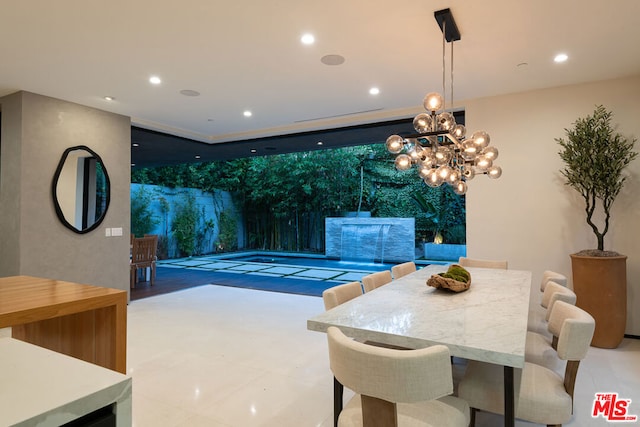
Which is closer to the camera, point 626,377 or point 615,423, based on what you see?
point 615,423

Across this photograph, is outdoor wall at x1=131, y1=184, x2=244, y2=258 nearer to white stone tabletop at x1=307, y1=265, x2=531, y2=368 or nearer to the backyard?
the backyard

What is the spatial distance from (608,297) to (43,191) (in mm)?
6424

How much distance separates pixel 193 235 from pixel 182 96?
7730 millimetres

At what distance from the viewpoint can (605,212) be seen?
3.77m

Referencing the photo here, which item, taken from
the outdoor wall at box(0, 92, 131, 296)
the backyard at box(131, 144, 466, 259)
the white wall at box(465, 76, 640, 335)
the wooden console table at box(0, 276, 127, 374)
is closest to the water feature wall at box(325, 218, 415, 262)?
the backyard at box(131, 144, 466, 259)

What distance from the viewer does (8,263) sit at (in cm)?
428

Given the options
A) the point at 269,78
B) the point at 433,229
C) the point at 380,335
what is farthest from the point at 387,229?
the point at 380,335

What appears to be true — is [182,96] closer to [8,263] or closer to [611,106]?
[8,263]

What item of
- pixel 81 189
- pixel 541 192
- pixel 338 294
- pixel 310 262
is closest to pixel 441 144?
pixel 338 294

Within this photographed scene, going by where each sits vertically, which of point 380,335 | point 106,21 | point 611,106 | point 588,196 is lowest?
point 380,335

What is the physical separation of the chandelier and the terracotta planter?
5.27 feet

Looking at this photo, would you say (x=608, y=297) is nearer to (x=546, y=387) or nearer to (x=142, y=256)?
(x=546, y=387)

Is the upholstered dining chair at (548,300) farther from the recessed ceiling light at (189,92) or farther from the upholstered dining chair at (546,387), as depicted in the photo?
the recessed ceiling light at (189,92)

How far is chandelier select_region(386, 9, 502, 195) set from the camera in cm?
262
